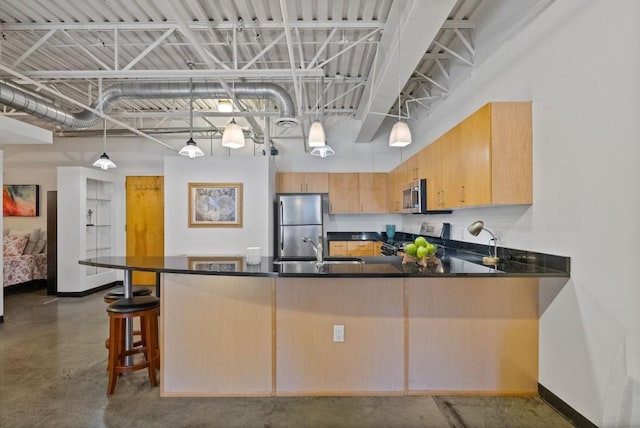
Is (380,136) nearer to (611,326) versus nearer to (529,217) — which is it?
(529,217)

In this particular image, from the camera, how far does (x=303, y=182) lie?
20.9ft

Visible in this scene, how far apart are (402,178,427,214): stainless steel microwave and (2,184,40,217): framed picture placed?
24.6 feet

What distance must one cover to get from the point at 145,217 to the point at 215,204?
240 cm

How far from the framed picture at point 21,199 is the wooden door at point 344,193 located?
6.20 meters

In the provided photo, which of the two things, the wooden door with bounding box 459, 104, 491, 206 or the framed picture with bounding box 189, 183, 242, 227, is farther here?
the framed picture with bounding box 189, 183, 242, 227

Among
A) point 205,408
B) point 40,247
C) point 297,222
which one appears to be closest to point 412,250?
point 205,408

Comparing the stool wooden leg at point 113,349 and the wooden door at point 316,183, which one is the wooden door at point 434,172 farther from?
the stool wooden leg at point 113,349

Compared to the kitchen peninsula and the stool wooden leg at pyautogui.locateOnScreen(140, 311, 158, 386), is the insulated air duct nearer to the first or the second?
the kitchen peninsula

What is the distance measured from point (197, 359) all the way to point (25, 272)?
19.0 feet

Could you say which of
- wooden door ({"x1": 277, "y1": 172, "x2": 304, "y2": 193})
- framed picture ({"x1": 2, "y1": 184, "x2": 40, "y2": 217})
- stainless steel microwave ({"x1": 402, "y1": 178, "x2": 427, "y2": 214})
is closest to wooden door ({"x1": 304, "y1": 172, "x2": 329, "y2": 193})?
wooden door ({"x1": 277, "y1": 172, "x2": 304, "y2": 193})

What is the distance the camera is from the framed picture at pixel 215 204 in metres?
5.48

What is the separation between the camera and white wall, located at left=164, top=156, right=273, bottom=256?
5.48m

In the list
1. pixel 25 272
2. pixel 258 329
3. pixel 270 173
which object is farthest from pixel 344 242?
pixel 25 272

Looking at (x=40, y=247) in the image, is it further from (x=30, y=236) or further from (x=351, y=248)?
(x=351, y=248)
